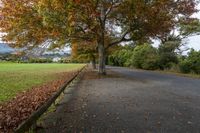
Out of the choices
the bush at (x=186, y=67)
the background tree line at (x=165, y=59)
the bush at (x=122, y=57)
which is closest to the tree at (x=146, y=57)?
the background tree line at (x=165, y=59)

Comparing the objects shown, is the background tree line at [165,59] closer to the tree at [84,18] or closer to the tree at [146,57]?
the tree at [146,57]

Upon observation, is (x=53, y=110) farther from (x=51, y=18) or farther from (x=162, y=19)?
(x=162, y=19)

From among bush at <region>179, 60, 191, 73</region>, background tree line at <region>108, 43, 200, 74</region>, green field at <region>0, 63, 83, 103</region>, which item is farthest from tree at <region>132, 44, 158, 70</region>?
green field at <region>0, 63, 83, 103</region>

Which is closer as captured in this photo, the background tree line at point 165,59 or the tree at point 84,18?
the tree at point 84,18

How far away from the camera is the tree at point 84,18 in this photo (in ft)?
88.0

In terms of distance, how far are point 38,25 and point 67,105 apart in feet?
58.5

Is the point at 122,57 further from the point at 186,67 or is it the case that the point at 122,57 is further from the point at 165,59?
the point at 186,67

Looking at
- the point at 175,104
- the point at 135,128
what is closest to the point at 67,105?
the point at 175,104

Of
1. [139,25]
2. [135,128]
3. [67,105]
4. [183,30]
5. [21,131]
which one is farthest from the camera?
[183,30]

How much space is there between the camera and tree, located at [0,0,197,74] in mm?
26812

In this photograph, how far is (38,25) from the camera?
95.6 ft

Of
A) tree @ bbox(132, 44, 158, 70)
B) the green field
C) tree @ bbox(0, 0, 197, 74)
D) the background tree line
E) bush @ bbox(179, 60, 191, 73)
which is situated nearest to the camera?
the green field

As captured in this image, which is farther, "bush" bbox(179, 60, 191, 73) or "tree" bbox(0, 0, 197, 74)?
"bush" bbox(179, 60, 191, 73)

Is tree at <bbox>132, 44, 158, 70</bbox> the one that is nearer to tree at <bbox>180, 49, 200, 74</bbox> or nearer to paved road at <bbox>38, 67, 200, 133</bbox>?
tree at <bbox>180, 49, 200, 74</bbox>
